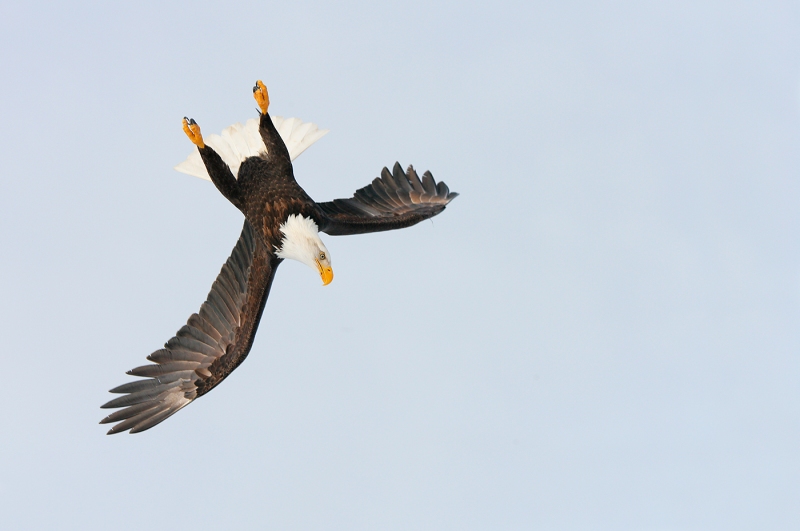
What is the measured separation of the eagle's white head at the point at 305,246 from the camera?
905cm

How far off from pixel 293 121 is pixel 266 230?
2.19 m

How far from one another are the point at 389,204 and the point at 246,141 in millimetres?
2070

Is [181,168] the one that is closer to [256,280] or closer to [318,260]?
[256,280]

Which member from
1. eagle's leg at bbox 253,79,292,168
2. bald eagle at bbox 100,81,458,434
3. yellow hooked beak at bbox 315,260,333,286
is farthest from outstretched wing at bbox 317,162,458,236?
yellow hooked beak at bbox 315,260,333,286

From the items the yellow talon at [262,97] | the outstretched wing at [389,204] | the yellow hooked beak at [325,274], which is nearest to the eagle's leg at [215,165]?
the yellow talon at [262,97]

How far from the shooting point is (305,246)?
9.12 metres

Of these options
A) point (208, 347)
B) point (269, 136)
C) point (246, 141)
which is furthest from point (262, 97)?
point (208, 347)

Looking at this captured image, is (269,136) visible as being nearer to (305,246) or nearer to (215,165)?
(215,165)

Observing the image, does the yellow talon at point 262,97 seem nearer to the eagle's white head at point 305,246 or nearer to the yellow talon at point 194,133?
the yellow talon at point 194,133

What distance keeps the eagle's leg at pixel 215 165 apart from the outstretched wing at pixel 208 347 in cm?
57

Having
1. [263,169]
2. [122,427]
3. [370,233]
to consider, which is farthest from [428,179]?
[122,427]

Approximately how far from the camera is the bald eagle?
9289mm

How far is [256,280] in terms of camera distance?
9.97 meters

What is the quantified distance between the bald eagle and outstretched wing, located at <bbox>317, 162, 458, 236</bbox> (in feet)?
0.09
